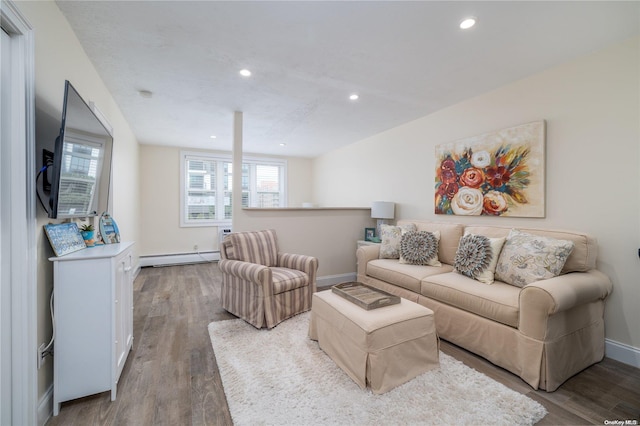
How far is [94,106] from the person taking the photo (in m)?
2.28

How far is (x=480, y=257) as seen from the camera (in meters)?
2.32

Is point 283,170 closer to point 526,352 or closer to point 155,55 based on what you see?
point 155,55

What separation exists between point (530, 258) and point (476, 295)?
1.69ft

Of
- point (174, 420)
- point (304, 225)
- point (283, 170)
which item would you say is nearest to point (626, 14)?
point (304, 225)

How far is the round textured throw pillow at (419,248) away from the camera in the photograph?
2.90 metres

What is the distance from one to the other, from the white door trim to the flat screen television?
106 mm

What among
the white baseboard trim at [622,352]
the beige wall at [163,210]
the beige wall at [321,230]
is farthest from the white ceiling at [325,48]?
the white baseboard trim at [622,352]

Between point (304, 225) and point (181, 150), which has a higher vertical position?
point (181, 150)

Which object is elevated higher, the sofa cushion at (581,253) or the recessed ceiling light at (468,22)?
the recessed ceiling light at (468,22)

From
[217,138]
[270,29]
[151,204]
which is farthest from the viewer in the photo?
[151,204]

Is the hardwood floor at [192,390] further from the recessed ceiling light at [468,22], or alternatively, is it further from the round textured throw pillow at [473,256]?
the recessed ceiling light at [468,22]

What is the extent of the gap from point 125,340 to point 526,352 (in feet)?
9.00

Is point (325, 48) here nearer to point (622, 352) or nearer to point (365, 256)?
point (365, 256)

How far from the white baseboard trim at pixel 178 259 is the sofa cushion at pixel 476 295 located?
458cm
